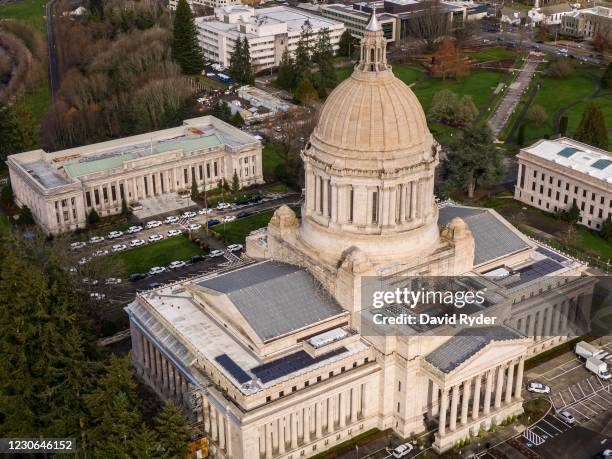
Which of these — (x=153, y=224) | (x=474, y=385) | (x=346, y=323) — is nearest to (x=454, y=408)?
(x=474, y=385)

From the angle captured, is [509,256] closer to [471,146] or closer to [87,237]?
[471,146]

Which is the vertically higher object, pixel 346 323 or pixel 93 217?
pixel 346 323

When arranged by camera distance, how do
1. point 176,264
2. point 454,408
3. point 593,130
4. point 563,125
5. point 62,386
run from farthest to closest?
point 563,125 → point 593,130 → point 176,264 → point 454,408 → point 62,386

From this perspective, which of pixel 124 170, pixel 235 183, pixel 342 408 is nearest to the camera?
pixel 342 408

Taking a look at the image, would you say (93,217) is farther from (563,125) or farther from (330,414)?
(563,125)

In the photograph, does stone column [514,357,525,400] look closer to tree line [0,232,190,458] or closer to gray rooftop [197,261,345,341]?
gray rooftop [197,261,345,341]

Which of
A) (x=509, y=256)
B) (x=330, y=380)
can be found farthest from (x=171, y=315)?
(x=509, y=256)

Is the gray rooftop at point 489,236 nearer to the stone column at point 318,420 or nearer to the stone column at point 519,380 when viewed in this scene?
the stone column at point 519,380
